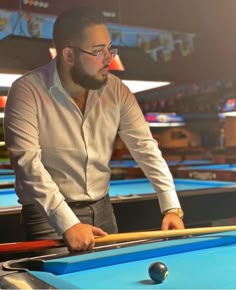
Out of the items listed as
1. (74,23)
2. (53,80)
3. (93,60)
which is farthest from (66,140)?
(74,23)

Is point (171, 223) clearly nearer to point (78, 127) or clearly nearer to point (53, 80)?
point (78, 127)

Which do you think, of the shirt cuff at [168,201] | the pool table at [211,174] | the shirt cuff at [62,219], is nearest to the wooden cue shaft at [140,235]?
the shirt cuff at [62,219]

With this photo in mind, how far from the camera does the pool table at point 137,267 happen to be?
1194mm

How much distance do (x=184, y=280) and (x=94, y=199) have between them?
0.87 meters

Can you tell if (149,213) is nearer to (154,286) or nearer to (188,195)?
(188,195)

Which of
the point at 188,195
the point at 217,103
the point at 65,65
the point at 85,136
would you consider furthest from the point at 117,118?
the point at 217,103

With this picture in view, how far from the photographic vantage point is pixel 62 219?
164 centimetres

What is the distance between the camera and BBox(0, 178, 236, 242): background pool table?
8.72 feet

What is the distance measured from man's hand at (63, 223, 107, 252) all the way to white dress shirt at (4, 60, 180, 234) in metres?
0.11

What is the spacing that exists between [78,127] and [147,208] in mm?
1247

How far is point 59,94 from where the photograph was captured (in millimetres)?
2014

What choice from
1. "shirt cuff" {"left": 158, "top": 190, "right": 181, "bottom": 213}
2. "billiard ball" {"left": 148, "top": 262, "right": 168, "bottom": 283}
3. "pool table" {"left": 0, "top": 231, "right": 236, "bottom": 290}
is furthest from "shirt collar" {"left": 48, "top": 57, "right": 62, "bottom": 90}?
"billiard ball" {"left": 148, "top": 262, "right": 168, "bottom": 283}

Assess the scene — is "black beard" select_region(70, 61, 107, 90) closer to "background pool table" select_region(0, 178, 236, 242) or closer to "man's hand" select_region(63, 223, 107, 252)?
"man's hand" select_region(63, 223, 107, 252)

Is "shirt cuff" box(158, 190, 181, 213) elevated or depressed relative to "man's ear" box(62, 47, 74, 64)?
depressed
